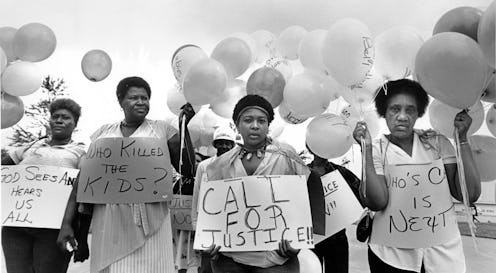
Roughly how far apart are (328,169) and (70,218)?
1.93 m

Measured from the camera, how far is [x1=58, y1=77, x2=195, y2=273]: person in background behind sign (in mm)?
2428

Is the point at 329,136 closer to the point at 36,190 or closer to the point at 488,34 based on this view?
the point at 488,34

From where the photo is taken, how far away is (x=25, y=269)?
112 inches

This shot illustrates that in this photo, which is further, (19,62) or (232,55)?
(19,62)

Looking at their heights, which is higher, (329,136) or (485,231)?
(329,136)

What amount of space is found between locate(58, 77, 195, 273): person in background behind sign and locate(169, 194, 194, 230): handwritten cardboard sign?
1.14m

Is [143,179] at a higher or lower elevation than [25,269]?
higher

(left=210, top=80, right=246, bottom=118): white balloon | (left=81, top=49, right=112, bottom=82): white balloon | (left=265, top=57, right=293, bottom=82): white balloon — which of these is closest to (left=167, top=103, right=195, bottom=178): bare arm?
(left=210, top=80, right=246, bottom=118): white balloon

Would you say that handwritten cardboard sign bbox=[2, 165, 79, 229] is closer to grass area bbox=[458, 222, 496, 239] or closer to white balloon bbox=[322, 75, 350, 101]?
white balloon bbox=[322, 75, 350, 101]

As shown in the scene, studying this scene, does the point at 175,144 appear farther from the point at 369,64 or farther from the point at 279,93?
the point at 369,64

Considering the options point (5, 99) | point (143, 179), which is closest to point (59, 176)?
point (143, 179)

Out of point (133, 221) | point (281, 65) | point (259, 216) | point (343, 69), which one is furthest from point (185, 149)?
point (281, 65)

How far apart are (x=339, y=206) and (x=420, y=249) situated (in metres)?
1.09

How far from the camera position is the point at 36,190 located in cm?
308
